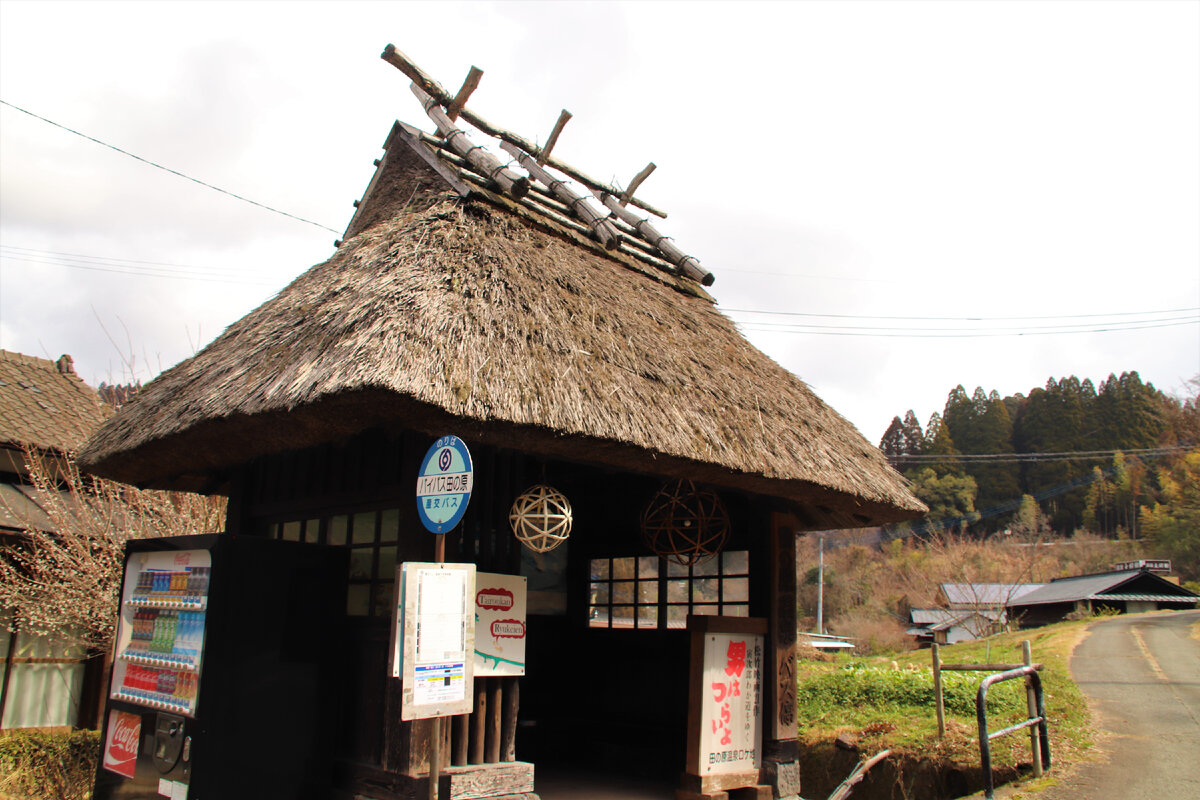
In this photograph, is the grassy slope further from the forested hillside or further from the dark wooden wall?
the forested hillside

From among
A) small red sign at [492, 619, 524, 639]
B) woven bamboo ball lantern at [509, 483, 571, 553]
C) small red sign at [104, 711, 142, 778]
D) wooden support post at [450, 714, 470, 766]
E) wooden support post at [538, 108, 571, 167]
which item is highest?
wooden support post at [538, 108, 571, 167]

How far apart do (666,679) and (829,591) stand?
36.6 metres

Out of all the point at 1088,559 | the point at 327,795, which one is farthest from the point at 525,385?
the point at 1088,559

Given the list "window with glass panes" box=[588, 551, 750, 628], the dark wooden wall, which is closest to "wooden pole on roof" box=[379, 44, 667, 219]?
the dark wooden wall

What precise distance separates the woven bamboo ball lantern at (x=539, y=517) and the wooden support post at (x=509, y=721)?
2.89 ft

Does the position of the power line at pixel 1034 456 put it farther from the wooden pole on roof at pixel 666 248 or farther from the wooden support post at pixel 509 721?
the wooden support post at pixel 509 721

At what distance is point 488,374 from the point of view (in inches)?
172

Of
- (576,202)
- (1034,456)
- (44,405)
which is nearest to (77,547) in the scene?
(44,405)

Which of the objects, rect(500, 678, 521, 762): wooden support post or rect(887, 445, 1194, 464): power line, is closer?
rect(500, 678, 521, 762): wooden support post

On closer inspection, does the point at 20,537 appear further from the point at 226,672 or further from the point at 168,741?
the point at 226,672

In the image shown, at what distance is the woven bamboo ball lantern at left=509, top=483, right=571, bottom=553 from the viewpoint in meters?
4.75

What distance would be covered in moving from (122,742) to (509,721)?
2.56 m

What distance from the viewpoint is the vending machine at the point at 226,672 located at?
172 inches

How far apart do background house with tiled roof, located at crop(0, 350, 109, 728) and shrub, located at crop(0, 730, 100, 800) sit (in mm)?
582
